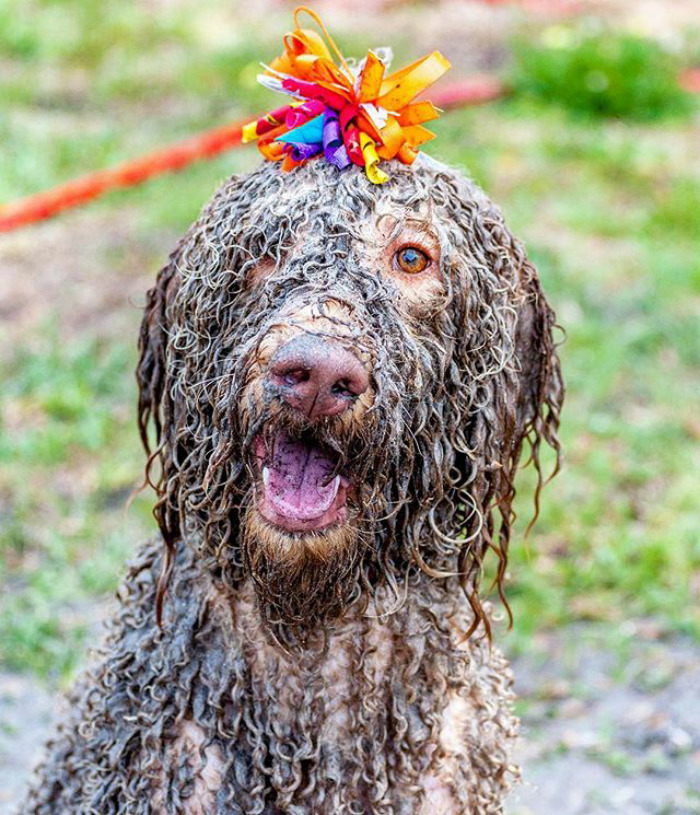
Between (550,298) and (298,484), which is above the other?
(550,298)

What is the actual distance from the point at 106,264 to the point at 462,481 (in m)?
5.18

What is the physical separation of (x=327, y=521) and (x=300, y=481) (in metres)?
0.10

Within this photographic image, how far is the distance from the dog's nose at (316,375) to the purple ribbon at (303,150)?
0.61 metres

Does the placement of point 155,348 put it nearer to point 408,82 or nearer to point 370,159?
point 370,159

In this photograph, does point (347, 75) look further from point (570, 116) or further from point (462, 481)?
point (570, 116)

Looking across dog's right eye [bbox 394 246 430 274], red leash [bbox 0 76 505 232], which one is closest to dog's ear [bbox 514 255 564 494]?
dog's right eye [bbox 394 246 430 274]

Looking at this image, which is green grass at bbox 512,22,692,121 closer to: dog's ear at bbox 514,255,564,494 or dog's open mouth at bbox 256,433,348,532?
dog's ear at bbox 514,255,564,494

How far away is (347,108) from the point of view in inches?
114

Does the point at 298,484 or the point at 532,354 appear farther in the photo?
the point at 532,354

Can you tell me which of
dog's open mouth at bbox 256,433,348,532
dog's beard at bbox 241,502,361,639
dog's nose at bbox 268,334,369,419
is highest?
dog's nose at bbox 268,334,369,419

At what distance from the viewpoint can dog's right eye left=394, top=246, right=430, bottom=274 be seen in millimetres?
2852

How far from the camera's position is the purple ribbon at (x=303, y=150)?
2.93 metres

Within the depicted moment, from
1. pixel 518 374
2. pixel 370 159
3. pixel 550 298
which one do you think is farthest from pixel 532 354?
pixel 550 298

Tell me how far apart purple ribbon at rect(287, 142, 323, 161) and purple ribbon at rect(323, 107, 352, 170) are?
0.03 metres
